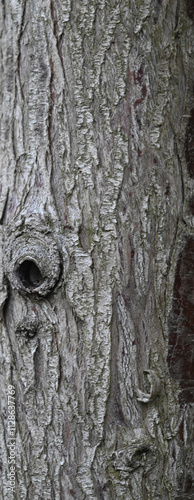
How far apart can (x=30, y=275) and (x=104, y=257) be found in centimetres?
19

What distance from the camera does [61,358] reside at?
43.9 inches

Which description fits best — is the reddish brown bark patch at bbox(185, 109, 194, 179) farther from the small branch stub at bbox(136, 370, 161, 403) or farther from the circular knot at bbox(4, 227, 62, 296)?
the small branch stub at bbox(136, 370, 161, 403)

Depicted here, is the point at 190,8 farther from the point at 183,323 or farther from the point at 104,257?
the point at 183,323

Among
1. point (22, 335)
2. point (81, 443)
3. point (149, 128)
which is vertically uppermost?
point (149, 128)

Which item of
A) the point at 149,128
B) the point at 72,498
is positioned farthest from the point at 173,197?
the point at 72,498

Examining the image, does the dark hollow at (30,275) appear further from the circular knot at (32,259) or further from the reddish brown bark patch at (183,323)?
the reddish brown bark patch at (183,323)

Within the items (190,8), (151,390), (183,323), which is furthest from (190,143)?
(151,390)

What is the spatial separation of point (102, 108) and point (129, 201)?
0.75 feet

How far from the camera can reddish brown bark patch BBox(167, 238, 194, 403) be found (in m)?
1.14

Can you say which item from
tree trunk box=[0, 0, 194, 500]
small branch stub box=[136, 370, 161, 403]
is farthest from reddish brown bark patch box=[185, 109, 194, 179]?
small branch stub box=[136, 370, 161, 403]

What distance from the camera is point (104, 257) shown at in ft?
3.64

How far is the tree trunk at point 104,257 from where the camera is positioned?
43.4 inches

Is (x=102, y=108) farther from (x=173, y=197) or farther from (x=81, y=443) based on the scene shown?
(x=81, y=443)

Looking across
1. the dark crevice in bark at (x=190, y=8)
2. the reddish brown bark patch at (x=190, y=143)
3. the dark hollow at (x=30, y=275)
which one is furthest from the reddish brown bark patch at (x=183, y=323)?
the dark crevice in bark at (x=190, y=8)
